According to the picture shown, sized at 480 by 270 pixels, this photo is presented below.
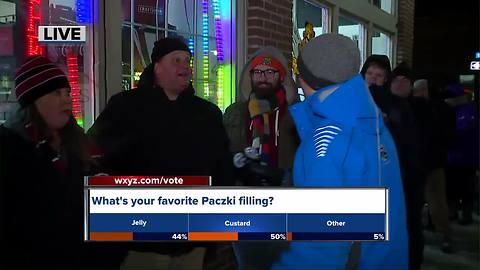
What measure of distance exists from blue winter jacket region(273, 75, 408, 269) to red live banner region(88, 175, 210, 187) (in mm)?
390

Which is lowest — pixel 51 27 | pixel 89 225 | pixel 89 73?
pixel 89 225

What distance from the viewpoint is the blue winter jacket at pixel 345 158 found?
186 centimetres

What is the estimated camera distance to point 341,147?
1847 mm

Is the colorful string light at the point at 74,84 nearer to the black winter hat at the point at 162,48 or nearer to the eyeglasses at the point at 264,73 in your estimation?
the black winter hat at the point at 162,48

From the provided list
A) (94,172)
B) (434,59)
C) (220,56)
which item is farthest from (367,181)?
(94,172)

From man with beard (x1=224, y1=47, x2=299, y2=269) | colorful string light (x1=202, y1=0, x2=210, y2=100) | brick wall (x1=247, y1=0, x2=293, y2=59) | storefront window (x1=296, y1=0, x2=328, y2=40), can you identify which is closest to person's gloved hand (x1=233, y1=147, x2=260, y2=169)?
man with beard (x1=224, y1=47, x2=299, y2=269)

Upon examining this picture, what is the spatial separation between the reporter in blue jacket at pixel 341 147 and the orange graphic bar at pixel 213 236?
21 centimetres

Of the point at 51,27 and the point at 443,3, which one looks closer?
the point at 51,27

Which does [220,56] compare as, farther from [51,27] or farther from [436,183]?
[436,183]

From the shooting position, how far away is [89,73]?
1.98 meters

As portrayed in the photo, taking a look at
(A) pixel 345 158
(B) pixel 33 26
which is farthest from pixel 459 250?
(B) pixel 33 26

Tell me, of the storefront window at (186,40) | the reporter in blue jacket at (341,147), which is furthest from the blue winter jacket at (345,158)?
the storefront window at (186,40)

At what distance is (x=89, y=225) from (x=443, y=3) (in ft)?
5.27

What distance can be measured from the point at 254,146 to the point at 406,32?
Result: 0.75 metres
